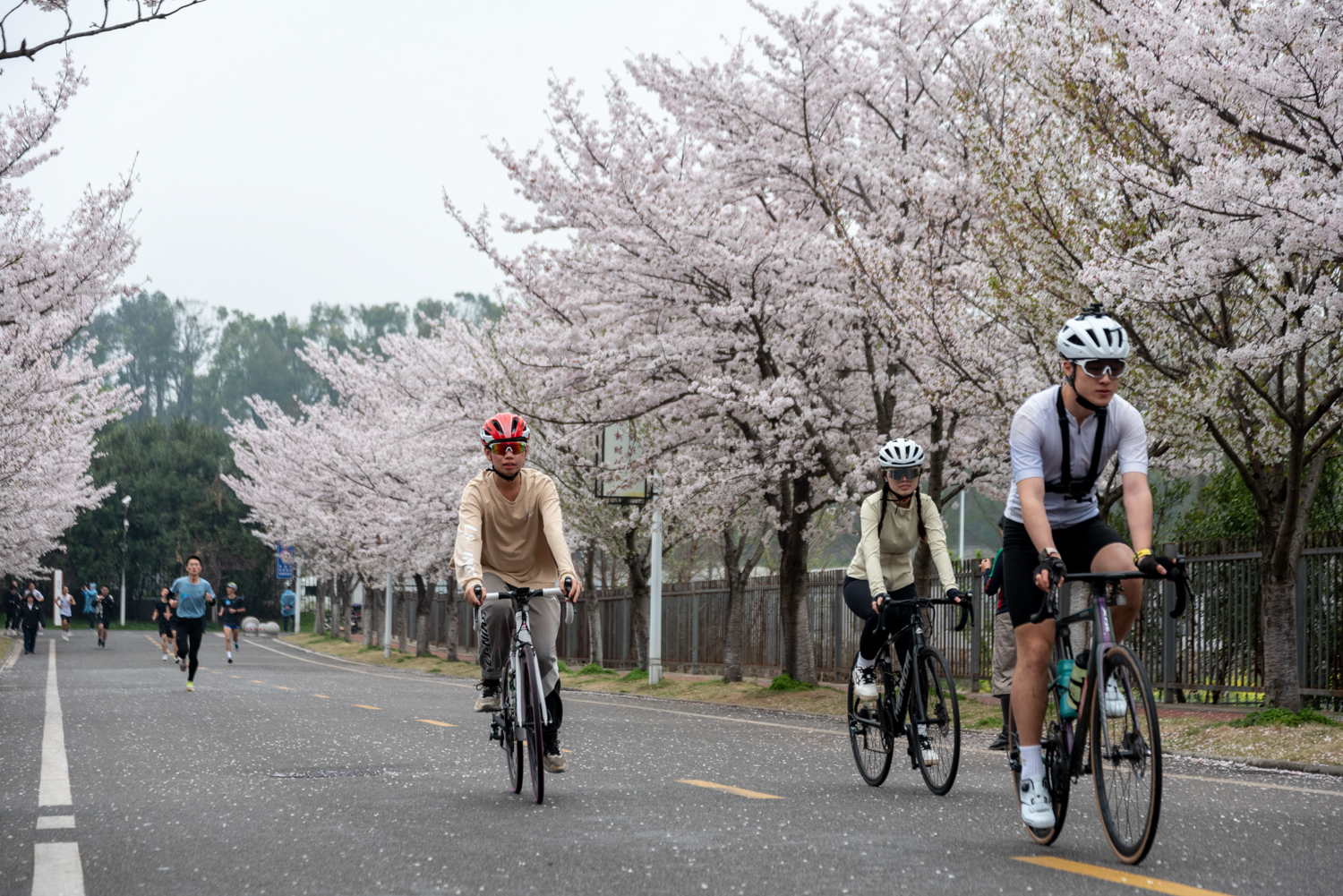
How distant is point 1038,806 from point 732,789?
276 cm

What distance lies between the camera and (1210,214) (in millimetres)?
12102

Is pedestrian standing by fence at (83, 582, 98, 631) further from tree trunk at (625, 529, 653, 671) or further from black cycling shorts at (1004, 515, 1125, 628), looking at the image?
black cycling shorts at (1004, 515, 1125, 628)

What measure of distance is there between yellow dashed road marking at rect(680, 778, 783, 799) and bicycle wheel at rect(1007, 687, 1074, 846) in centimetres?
216

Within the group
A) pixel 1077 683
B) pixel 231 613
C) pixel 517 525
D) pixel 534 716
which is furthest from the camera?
pixel 231 613

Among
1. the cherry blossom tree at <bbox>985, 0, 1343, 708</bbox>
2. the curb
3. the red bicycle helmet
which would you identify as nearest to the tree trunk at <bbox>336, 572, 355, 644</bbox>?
the cherry blossom tree at <bbox>985, 0, 1343, 708</bbox>

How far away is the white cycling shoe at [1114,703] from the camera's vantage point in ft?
17.6

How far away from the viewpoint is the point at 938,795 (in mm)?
7988

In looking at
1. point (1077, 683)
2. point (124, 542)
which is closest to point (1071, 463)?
point (1077, 683)

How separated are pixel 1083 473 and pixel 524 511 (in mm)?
3341

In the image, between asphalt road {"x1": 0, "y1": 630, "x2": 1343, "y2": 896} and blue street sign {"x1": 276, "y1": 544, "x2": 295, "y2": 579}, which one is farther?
blue street sign {"x1": 276, "y1": 544, "x2": 295, "y2": 579}

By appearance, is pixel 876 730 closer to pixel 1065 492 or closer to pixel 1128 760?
pixel 1065 492

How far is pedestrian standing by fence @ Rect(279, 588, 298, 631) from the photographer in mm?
81125

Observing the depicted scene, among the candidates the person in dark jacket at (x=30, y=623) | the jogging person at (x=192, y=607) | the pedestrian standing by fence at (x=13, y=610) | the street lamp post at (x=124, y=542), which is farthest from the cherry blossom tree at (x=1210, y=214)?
the street lamp post at (x=124, y=542)

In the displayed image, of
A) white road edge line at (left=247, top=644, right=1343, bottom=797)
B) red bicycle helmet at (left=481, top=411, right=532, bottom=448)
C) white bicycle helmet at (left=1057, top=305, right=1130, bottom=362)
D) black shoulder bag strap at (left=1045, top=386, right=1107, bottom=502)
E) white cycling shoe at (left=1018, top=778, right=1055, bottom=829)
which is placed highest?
white bicycle helmet at (left=1057, top=305, right=1130, bottom=362)
